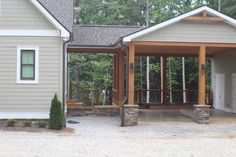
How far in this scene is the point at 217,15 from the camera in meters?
21.3

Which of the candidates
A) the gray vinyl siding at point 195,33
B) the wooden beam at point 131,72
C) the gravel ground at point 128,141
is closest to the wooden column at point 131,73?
the wooden beam at point 131,72

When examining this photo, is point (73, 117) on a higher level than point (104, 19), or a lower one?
lower

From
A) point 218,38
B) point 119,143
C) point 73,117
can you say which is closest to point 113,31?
point 73,117

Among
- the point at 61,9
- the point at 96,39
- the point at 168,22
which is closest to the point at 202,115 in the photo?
the point at 168,22

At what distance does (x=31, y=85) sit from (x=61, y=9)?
722cm

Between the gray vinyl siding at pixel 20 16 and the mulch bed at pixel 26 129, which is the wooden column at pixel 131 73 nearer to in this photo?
the mulch bed at pixel 26 129

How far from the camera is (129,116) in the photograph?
20.9 metres

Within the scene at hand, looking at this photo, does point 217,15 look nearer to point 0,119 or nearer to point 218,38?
point 218,38

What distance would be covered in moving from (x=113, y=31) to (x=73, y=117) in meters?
5.85

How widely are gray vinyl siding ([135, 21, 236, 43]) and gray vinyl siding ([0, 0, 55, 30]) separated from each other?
436 centimetres

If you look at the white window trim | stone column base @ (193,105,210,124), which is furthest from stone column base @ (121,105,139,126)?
the white window trim

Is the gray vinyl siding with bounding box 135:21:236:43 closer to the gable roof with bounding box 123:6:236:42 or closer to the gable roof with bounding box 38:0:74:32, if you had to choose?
the gable roof with bounding box 123:6:236:42

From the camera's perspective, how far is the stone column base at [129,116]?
20.9 metres

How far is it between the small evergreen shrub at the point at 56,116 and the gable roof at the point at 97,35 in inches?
245
